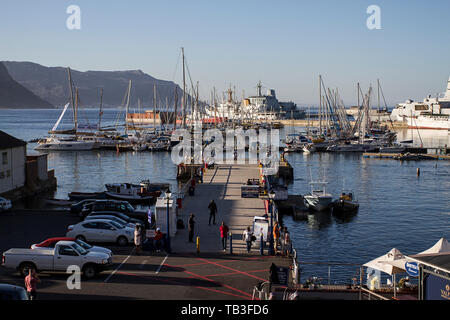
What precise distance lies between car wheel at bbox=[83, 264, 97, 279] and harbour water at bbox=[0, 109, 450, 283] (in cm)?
890

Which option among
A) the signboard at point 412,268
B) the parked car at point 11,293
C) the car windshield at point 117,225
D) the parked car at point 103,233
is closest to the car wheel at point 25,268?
the parked car at point 11,293

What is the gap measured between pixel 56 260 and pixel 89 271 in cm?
110

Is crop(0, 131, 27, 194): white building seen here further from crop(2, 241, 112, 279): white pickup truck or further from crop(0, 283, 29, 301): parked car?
crop(0, 283, 29, 301): parked car

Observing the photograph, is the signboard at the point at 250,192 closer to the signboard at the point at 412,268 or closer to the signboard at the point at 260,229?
the signboard at the point at 260,229

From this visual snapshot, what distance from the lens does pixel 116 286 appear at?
53.2ft

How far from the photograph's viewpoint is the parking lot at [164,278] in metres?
15.5

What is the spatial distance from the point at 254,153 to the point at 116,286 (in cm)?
6394

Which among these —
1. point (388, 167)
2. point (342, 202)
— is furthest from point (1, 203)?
point (388, 167)

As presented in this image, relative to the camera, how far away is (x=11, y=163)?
3812cm

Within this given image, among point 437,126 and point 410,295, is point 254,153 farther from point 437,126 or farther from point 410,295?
point 437,126

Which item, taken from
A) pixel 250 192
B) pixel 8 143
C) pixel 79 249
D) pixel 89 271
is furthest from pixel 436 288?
pixel 8 143

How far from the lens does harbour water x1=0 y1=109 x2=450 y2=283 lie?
2836cm

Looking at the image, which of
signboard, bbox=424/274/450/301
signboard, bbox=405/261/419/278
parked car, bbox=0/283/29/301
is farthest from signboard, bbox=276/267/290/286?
parked car, bbox=0/283/29/301

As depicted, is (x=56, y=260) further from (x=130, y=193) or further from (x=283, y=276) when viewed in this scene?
(x=130, y=193)
